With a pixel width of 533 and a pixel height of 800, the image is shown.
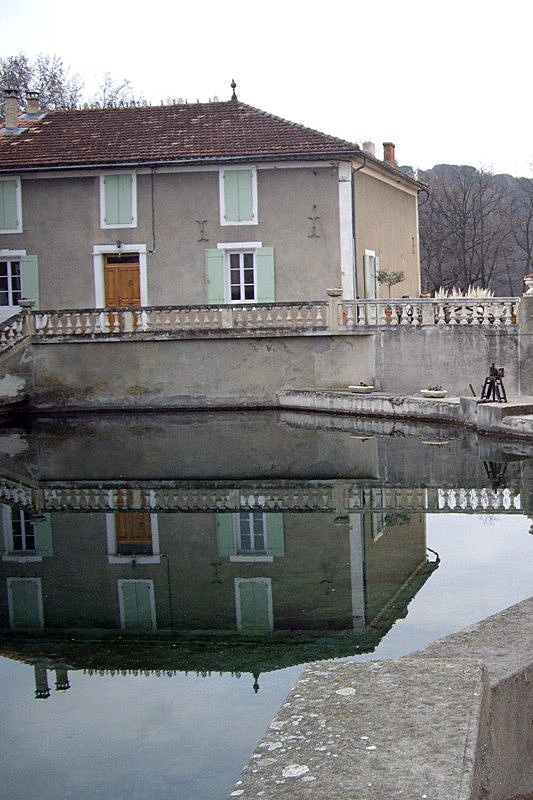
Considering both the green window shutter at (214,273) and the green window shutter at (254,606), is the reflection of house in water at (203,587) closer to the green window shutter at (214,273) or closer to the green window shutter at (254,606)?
the green window shutter at (254,606)

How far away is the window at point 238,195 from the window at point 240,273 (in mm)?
593

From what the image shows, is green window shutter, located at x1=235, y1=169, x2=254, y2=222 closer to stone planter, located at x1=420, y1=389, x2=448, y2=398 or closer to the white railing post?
the white railing post

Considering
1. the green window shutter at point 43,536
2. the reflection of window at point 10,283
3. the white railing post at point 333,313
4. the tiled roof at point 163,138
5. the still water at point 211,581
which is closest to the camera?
the still water at point 211,581

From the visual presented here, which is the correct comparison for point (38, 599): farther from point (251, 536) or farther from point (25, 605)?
point (251, 536)


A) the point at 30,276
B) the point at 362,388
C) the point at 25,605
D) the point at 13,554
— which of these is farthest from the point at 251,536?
the point at 30,276

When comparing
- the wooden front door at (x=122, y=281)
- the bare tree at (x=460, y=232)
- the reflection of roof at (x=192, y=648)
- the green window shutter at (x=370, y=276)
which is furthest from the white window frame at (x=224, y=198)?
the bare tree at (x=460, y=232)

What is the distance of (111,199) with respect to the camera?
27.2m

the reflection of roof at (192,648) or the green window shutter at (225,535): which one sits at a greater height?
the green window shutter at (225,535)

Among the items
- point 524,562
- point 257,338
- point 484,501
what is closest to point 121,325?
point 257,338

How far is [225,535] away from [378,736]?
7879 mm

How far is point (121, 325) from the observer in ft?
83.0

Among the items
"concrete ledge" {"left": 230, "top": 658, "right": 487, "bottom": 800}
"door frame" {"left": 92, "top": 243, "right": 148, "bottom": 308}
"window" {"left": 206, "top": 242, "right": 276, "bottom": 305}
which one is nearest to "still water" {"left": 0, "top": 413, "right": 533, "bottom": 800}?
"concrete ledge" {"left": 230, "top": 658, "right": 487, "bottom": 800}

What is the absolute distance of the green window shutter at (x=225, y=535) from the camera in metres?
10.7

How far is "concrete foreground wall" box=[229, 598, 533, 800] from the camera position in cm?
334
